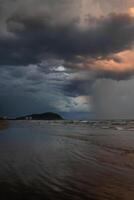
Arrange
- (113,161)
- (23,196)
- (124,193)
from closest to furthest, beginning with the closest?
(23,196) < (124,193) < (113,161)

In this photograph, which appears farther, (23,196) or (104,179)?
(104,179)

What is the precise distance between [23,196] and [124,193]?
3.14m

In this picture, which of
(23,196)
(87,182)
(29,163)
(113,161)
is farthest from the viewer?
(113,161)

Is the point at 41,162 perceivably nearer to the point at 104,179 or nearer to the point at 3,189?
the point at 104,179

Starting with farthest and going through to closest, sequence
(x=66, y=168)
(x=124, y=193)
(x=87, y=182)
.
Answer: (x=66, y=168) → (x=87, y=182) → (x=124, y=193)

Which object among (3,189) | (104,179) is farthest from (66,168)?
(3,189)

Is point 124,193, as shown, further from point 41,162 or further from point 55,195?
point 41,162

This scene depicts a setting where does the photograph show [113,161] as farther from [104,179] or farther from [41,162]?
[104,179]

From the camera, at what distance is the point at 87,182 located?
11234mm

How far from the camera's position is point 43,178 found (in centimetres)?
1180

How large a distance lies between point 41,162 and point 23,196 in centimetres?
708

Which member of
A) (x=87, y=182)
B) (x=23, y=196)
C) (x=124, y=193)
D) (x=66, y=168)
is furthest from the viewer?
(x=66, y=168)

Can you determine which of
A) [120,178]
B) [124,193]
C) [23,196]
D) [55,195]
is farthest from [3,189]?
[120,178]

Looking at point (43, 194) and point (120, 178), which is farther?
point (120, 178)
